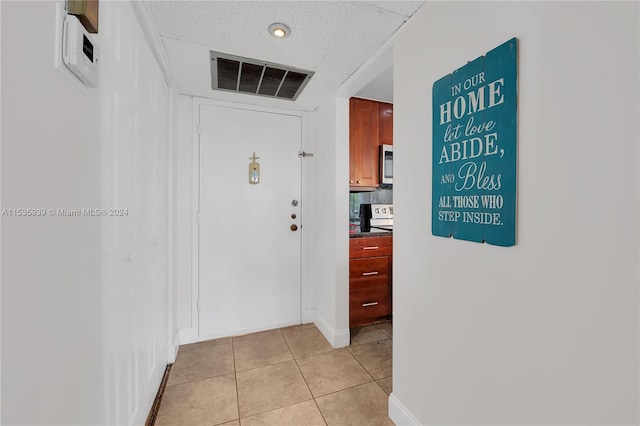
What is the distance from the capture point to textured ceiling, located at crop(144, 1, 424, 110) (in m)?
1.38

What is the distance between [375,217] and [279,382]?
6.05 feet

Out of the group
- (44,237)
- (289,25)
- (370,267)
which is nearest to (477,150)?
(289,25)

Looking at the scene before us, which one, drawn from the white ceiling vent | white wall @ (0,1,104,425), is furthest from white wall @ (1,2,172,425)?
the white ceiling vent

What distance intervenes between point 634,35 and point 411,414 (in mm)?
1715

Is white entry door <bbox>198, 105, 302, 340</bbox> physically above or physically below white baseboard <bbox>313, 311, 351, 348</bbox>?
above

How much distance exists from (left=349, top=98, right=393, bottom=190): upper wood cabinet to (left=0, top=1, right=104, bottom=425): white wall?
207cm

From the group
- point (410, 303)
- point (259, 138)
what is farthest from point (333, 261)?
point (259, 138)

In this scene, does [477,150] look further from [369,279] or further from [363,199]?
[363,199]

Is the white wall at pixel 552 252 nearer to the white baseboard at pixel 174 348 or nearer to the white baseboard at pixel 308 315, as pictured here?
the white baseboard at pixel 308 315

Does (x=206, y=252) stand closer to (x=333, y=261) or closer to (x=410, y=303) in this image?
(x=333, y=261)

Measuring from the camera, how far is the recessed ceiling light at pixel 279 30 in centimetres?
152

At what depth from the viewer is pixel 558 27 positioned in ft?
2.75

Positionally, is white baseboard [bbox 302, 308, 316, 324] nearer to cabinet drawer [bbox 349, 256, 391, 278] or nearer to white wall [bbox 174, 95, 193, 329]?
cabinet drawer [bbox 349, 256, 391, 278]

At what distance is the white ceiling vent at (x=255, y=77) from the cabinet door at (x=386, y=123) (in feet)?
2.94
